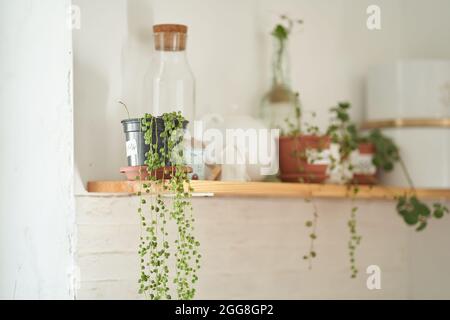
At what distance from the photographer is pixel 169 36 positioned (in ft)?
4.89

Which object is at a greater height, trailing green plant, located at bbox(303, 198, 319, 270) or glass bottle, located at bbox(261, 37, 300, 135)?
glass bottle, located at bbox(261, 37, 300, 135)

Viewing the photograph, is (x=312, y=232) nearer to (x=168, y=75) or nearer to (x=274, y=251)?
(x=274, y=251)

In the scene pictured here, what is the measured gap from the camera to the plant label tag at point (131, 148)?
138 centimetres

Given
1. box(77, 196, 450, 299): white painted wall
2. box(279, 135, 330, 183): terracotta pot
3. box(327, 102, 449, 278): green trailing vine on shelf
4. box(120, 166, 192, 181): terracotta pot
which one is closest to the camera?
box(120, 166, 192, 181): terracotta pot

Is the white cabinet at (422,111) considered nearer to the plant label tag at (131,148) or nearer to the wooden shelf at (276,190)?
the wooden shelf at (276,190)

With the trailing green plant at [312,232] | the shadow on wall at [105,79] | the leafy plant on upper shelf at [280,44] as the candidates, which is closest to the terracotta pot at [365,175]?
the trailing green plant at [312,232]

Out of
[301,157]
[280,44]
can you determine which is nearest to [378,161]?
[301,157]

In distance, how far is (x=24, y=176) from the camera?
4.73 feet

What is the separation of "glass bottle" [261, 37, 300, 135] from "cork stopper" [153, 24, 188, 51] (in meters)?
0.30

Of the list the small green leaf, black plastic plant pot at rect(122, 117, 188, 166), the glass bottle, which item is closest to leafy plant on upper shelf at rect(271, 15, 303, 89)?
the glass bottle

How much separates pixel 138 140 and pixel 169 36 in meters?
0.26

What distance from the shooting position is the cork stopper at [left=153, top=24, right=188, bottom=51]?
1483mm

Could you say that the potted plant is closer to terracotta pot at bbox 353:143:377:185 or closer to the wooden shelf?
the wooden shelf
